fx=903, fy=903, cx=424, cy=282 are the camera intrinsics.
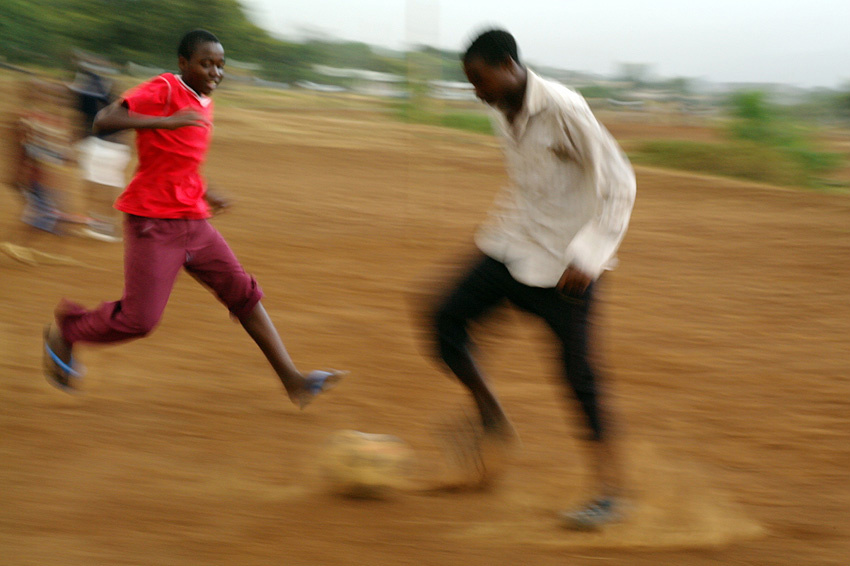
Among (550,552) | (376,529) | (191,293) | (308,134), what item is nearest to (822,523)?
(550,552)

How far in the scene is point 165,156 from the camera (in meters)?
3.79

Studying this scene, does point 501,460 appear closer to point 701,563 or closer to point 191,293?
point 701,563

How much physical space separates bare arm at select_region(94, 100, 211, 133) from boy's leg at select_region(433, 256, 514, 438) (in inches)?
51.2

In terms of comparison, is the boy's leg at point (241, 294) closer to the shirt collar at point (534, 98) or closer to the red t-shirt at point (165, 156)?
the red t-shirt at point (165, 156)

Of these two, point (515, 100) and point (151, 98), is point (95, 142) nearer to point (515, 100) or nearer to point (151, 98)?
point (151, 98)

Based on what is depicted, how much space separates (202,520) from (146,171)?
4.86 ft

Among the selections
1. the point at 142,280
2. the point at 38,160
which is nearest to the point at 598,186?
the point at 142,280

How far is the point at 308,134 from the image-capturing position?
63.9 ft

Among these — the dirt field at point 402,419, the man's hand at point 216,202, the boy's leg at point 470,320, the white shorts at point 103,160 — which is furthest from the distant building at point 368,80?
the boy's leg at point 470,320

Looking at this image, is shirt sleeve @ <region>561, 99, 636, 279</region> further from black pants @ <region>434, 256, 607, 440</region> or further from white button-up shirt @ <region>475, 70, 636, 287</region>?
black pants @ <region>434, 256, 607, 440</region>

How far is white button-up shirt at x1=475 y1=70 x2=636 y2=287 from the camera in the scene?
117 inches

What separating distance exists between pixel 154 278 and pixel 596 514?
2.02 meters

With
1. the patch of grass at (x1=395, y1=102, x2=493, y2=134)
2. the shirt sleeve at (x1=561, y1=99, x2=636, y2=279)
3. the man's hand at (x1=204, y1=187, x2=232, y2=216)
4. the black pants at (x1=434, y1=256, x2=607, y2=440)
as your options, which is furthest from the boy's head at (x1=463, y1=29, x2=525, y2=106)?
the patch of grass at (x1=395, y1=102, x2=493, y2=134)

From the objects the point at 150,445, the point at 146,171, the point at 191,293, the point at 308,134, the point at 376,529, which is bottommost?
the point at 308,134
